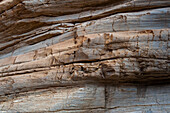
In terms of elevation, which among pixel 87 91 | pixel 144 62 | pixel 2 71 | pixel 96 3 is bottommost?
pixel 87 91

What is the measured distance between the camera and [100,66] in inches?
150

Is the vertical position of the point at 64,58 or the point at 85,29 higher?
the point at 85,29

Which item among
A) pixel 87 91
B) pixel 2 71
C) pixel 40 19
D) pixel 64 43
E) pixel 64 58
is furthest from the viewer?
pixel 40 19

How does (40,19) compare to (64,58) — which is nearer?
(64,58)

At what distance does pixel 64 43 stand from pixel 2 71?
2248 millimetres

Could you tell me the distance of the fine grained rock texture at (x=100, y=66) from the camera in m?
3.74

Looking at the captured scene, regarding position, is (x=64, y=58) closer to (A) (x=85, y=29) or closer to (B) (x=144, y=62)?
(A) (x=85, y=29)

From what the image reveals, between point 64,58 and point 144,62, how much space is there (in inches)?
82.7

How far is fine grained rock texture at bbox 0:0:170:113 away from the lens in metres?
3.74

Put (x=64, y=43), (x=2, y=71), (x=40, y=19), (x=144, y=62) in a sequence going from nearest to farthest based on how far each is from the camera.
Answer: (x=144, y=62)
(x=64, y=43)
(x=2, y=71)
(x=40, y=19)

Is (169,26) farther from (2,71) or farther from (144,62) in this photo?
(2,71)

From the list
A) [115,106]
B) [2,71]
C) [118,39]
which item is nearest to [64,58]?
[118,39]

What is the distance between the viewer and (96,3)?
4750mm

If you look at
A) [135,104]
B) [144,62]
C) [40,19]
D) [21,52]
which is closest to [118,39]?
[144,62]
